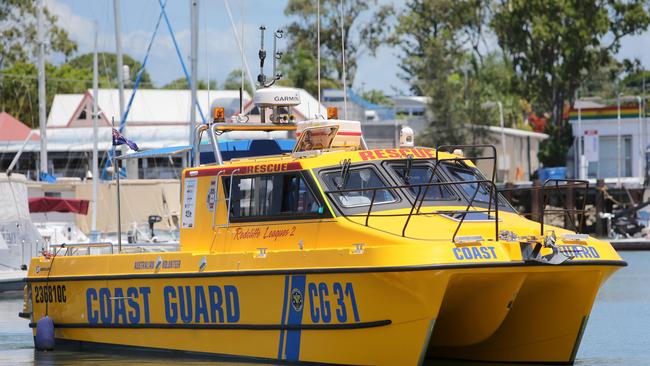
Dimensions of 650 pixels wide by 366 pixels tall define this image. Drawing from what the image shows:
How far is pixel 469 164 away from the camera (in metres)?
15.1

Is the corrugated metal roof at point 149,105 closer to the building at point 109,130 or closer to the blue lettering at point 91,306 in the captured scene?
the building at point 109,130

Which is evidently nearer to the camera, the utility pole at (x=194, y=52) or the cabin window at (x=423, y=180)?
the cabin window at (x=423, y=180)

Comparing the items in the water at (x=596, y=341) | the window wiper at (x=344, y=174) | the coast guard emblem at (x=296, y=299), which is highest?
the window wiper at (x=344, y=174)

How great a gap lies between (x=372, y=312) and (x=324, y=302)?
0.60m

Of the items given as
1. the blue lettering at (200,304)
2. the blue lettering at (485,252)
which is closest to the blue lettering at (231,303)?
the blue lettering at (200,304)

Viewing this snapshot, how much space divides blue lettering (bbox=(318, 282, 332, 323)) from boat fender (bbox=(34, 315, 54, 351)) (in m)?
5.00

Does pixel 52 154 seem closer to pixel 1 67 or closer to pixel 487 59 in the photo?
pixel 1 67

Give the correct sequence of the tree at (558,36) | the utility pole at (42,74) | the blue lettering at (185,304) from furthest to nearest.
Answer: the tree at (558,36) → the utility pole at (42,74) → the blue lettering at (185,304)

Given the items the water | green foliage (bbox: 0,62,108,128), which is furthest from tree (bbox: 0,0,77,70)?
the water

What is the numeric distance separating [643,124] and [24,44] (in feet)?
109

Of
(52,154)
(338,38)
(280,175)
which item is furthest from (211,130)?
(338,38)

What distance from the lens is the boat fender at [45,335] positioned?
16.8 metres

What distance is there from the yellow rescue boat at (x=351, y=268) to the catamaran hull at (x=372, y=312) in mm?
16

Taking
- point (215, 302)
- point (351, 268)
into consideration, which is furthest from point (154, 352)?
point (351, 268)
